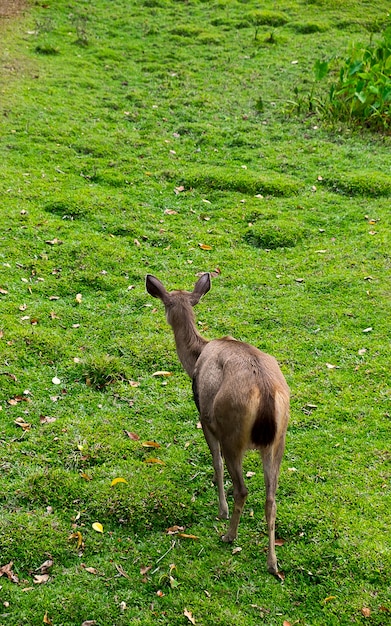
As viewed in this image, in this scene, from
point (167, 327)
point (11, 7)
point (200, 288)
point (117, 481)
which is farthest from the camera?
point (11, 7)

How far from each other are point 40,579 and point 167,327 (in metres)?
3.44

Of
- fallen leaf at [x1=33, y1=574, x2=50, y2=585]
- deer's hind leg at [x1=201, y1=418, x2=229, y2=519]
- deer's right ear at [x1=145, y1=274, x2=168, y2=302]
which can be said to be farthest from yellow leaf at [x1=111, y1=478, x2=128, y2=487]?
deer's right ear at [x1=145, y1=274, x2=168, y2=302]

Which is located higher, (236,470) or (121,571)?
(236,470)

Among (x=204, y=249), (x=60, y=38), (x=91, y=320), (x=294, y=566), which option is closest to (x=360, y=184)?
(x=204, y=249)

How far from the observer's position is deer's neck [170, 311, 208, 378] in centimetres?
574

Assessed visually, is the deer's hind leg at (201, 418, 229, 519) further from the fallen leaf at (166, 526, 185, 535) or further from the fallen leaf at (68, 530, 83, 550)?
the fallen leaf at (68, 530, 83, 550)

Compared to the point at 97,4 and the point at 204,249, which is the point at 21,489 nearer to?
the point at 204,249

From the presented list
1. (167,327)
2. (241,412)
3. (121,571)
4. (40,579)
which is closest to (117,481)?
(121,571)

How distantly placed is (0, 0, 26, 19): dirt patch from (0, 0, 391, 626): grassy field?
975 millimetres

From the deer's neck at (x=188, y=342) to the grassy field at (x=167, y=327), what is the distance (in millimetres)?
881

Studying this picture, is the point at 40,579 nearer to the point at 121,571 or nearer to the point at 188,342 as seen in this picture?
the point at 121,571

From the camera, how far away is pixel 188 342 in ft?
19.0

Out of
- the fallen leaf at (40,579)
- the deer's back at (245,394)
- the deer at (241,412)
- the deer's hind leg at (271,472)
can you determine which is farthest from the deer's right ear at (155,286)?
the fallen leaf at (40,579)

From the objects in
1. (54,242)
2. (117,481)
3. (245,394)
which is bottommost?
(117,481)
